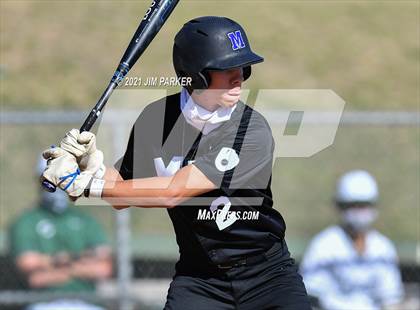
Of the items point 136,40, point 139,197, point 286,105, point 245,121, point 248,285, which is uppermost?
point 286,105

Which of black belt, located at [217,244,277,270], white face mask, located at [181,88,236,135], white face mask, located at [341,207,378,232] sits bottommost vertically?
black belt, located at [217,244,277,270]

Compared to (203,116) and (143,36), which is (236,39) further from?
(143,36)

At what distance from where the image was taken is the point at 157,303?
723cm

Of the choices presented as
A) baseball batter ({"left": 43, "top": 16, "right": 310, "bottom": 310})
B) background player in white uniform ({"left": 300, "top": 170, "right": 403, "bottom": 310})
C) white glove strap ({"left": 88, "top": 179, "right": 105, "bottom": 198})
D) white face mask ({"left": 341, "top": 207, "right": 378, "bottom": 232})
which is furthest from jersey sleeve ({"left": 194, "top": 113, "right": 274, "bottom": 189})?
white face mask ({"left": 341, "top": 207, "right": 378, "bottom": 232})

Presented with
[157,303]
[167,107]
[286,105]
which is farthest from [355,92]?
[167,107]

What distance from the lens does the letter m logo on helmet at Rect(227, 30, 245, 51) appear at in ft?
14.0

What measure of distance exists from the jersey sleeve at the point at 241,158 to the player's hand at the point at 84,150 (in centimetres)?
51

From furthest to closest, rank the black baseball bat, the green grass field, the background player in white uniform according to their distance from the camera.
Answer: the green grass field
the background player in white uniform
the black baseball bat

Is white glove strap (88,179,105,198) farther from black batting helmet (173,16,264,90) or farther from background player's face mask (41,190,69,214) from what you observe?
background player's face mask (41,190,69,214)

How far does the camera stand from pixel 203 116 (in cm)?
437

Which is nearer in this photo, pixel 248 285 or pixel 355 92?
pixel 248 285

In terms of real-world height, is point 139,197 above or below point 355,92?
below

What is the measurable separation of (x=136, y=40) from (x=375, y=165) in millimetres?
3822

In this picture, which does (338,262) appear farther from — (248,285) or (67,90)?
(67,90)
